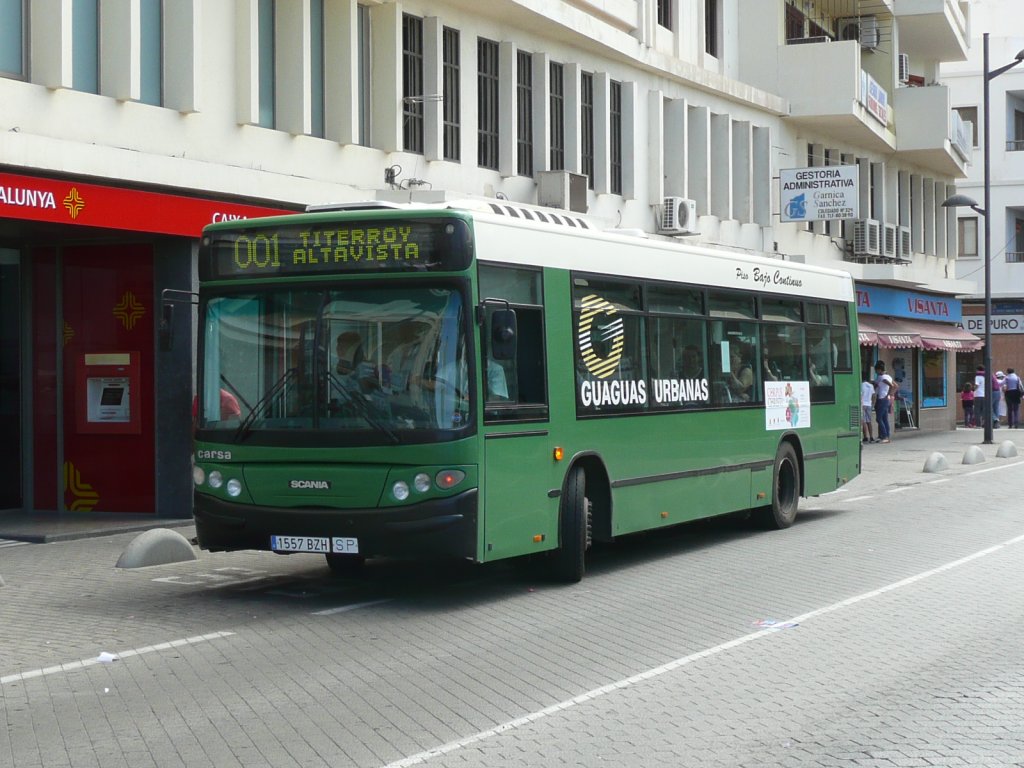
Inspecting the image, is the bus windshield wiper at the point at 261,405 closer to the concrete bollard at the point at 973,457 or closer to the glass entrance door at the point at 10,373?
the glass entrance door at the point at 10,373

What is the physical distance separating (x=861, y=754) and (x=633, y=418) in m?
6.65

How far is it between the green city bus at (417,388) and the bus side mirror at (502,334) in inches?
0.5

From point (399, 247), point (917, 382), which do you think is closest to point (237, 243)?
point (399, 247)

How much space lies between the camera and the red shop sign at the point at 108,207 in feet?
47.9

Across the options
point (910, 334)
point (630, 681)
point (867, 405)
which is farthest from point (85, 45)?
point (910, 334)

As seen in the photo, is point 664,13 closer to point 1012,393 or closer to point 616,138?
point 616,138

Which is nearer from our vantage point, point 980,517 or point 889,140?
point 980,517

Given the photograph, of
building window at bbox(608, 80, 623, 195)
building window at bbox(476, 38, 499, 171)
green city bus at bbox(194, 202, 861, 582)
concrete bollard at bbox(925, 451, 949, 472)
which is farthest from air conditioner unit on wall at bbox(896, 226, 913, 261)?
green city bus at bbox(194, 202, 861, 582)

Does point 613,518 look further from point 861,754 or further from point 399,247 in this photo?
point 861,754

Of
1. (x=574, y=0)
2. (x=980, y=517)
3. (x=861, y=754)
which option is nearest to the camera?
(x=861, y=754)

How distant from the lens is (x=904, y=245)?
139ft

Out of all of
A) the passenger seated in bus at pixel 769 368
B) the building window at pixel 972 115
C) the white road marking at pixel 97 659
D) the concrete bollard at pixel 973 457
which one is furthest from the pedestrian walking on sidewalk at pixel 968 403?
the white road marking at pixel 97 659

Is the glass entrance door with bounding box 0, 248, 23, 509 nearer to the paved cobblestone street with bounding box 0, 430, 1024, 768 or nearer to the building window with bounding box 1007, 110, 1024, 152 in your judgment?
the paved cobblestone street with bounding box 0, 430, 1024, 768

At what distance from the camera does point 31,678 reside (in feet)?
28.2
